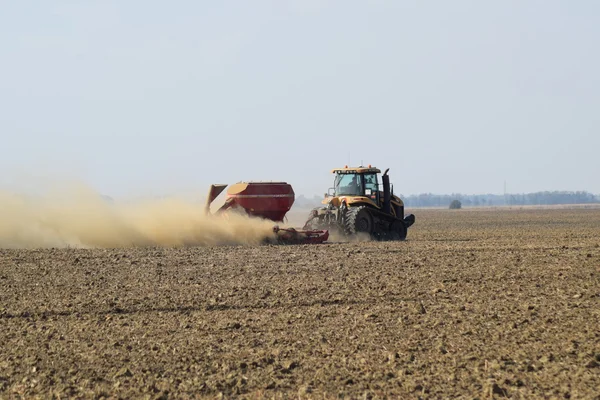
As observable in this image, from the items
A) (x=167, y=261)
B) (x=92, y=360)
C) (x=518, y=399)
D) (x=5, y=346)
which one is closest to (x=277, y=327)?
(x=92, y=360)

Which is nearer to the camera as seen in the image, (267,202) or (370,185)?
(267,202)

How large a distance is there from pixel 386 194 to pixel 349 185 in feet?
4.13

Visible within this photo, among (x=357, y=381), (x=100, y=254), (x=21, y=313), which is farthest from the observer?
(x=100, y=254)

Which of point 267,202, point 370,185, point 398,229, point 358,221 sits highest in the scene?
point 370,185

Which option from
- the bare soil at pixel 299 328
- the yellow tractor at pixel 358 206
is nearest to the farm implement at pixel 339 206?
the yellow tractor at pixel 358 206

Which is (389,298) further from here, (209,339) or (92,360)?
(92,360)

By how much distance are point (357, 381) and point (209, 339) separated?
9.13 feet

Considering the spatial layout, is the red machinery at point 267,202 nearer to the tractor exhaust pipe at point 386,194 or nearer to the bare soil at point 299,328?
the tractor exhaust pipe at point 386,194

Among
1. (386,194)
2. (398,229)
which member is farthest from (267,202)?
(398,229)

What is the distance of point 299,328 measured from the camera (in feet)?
38.2

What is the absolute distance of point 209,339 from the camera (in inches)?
435

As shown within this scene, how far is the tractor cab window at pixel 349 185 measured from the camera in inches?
1085

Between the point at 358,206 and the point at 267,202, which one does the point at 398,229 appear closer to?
the point at 358,206

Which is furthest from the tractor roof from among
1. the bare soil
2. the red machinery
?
the bare soil
